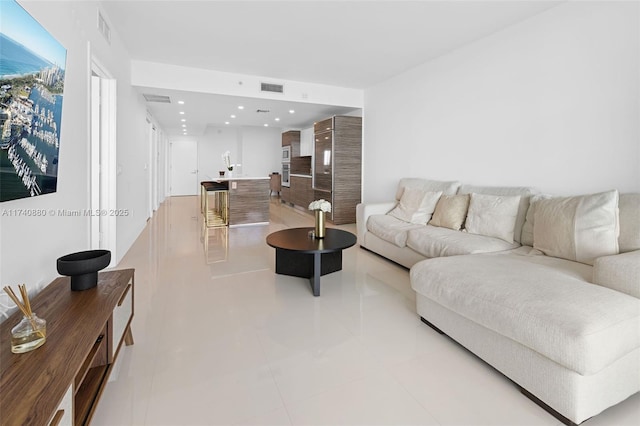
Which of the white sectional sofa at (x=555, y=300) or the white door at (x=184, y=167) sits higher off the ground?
the white door at (x=184, y=167)

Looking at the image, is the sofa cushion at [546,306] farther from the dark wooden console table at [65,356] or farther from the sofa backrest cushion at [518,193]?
the dark wooden console table at [65,356]

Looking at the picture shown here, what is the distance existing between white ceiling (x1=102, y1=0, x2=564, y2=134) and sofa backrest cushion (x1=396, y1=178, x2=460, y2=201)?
5.63ft

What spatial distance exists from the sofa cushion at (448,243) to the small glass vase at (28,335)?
2.82 m

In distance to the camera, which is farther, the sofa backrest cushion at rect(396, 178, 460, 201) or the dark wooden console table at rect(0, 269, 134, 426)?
the sofa backrest cushion at rect(396, 178, 460, 201)

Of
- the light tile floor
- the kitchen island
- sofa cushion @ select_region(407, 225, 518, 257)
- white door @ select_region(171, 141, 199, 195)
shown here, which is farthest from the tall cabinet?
white door @ select_region(171, 141, 199, 195)

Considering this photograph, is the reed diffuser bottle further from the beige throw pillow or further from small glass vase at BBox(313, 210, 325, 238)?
the beige throw pillow

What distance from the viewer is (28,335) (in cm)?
120

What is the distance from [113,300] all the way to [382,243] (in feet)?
9.99

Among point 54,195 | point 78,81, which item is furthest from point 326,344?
point 78,81

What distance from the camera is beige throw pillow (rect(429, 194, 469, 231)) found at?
349cm

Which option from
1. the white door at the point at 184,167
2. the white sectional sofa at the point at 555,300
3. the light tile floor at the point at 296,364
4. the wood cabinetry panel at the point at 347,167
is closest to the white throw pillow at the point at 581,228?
the white sectional sofa at the point at 555,300

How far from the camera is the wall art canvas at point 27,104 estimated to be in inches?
53.5

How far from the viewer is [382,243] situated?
4.05m

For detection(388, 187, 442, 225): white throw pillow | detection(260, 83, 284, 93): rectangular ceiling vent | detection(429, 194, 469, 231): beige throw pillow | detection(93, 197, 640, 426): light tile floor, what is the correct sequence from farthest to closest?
1. detection(260, 83, 284, 93): rectangular ceiling vent
2. detection(388, 187, 442, 225): white throw pillow
3. detection(429, 194, 469, 231): beige throw pillow
4. detection(93, 197, 640, 426): light tile floor
